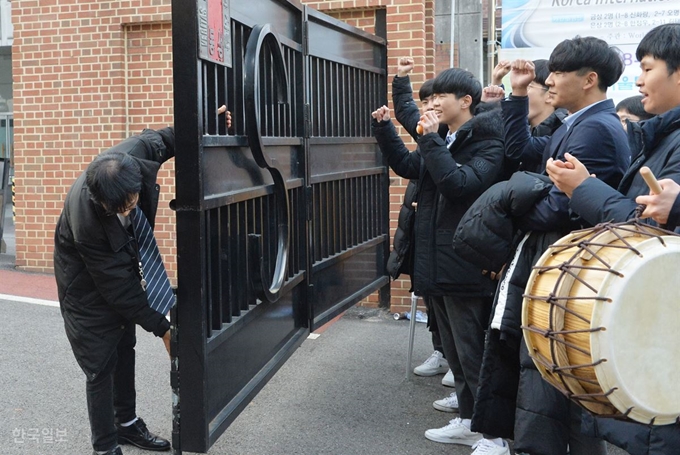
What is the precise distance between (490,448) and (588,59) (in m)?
1.92

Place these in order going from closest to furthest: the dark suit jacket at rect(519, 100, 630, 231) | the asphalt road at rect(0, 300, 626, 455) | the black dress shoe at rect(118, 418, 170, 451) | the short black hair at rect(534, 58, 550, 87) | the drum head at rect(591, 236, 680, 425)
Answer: the drum head at rect(591, 236, 680, 425) → the dark suit jacket at rect(519, 100, 630, 231) → the black dress shoe at rect(118, 418, 170, 451) → the asphalt road at rect(0, 300, 626, 455) → the short black hair at rect(534, 58, 550, 87)

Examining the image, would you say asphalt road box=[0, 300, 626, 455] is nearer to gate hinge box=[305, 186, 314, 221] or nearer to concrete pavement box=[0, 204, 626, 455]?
concrete pavement box=[0, 204, 626, 455]

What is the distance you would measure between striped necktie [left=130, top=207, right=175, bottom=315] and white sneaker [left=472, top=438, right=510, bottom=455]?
168 centimetres

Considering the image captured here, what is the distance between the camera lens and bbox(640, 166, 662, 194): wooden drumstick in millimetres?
2137

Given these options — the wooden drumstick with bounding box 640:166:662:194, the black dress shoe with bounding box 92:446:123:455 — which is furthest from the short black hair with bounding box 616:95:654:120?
the black dress shoe with bounding box 92:446:123:455

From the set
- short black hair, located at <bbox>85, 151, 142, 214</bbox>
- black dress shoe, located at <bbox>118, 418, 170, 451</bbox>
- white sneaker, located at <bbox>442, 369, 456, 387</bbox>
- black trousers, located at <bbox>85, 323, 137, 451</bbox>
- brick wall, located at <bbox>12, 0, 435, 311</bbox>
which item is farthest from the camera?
brick wall, located at <bbox>12, 0, 435, 311</bbox>

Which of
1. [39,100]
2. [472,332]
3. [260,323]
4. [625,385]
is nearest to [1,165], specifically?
[39,100]

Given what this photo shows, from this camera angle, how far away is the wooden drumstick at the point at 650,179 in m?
2.14

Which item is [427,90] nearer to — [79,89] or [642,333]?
[642,333]

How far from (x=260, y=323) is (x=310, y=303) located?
2.28 ft

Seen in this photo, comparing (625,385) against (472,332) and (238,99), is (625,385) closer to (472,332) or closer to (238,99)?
(472,332)

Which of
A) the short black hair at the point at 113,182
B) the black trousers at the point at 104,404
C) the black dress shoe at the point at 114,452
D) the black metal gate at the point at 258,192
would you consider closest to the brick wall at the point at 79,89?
the black metal gate at the point at 258,192

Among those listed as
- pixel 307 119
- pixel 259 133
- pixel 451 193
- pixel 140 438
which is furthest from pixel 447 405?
pixel 259 133

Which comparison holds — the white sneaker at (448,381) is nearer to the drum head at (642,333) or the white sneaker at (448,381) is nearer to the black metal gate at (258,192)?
the black metal gate at (258,192)
